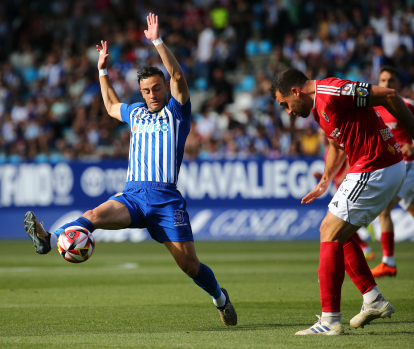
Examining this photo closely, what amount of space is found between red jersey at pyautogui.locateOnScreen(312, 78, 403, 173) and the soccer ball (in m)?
2.24

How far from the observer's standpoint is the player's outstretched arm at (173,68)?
6.00m

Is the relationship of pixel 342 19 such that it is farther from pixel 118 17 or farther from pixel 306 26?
pixel 118 17

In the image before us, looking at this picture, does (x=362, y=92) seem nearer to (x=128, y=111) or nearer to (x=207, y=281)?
(x=207, y=281)

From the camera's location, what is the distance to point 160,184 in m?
6.06

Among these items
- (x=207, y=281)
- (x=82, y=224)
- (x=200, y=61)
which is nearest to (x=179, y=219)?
(x=207, y=281)

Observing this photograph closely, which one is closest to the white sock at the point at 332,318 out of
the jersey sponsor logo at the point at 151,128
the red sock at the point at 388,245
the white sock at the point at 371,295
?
the white sock at the point at 371,295

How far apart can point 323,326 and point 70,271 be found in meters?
6.71

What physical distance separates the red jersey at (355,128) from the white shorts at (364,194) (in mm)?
62

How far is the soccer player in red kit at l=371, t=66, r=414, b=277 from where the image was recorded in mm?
8977

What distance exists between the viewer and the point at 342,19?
2092cm

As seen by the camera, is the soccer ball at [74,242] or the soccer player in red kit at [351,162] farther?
the soccer ball at [74,242]

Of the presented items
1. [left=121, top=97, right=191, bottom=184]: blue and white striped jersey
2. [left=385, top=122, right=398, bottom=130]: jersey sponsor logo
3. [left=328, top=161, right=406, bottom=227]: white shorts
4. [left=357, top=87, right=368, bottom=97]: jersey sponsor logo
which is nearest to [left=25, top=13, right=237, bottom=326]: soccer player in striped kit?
[left=121, top=97, right=191, bottom=184]: blue and white striped jersey

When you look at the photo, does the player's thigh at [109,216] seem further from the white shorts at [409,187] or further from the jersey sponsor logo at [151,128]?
the white shorts at [409,187]

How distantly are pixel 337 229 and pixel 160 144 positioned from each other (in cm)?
187
